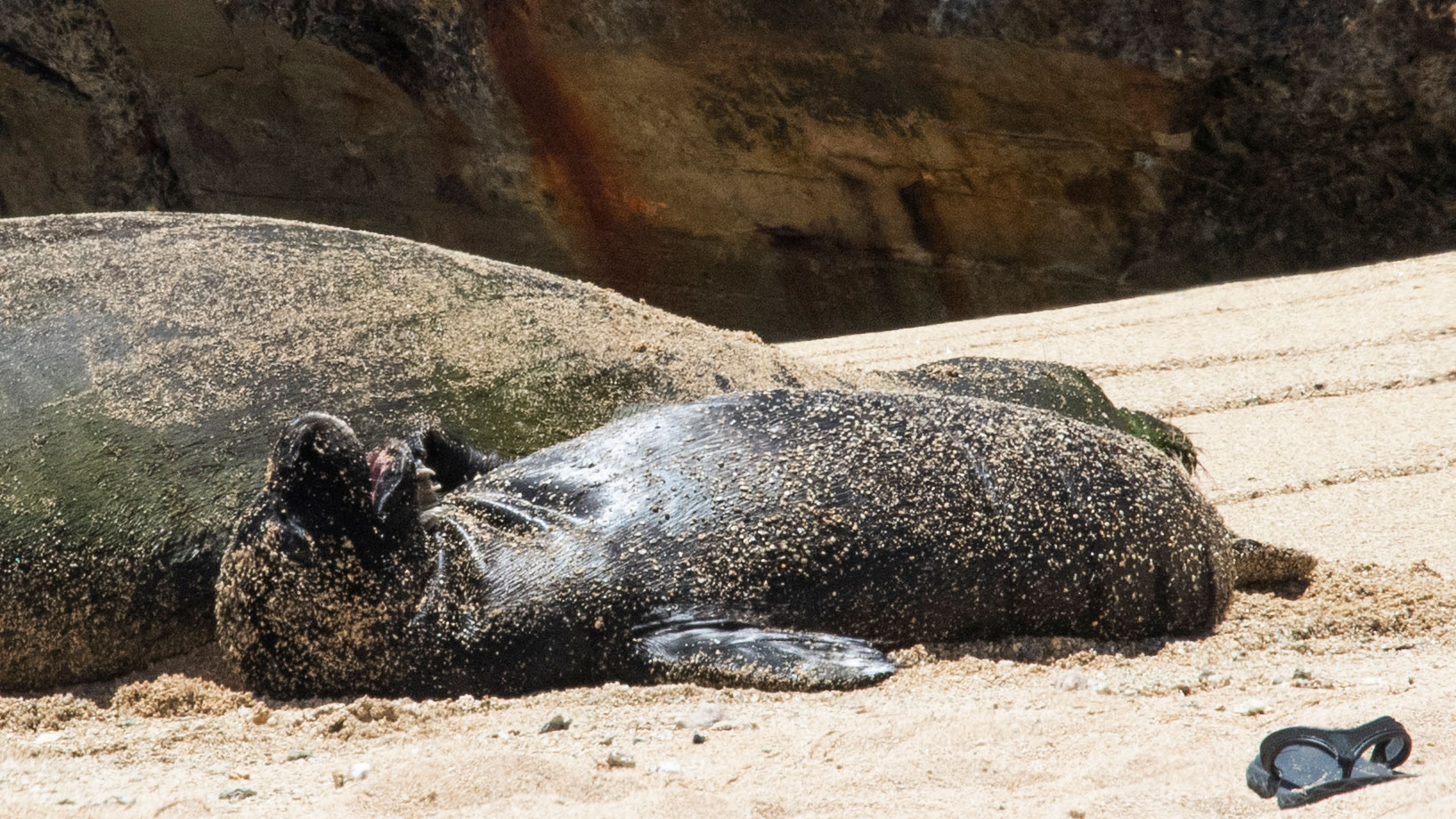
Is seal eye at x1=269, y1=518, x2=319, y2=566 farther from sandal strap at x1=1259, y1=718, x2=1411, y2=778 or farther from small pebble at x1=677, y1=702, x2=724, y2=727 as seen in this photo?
sandal strap at x1=1259, y1=718, x2=1411, y2=778

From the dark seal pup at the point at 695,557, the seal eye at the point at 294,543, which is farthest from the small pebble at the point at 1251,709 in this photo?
the seal eye at the point at 294,543

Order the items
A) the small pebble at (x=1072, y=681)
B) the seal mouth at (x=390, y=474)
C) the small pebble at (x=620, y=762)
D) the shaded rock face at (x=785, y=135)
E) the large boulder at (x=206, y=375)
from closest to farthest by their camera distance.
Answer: the small pebble at (x=620, y=762), the small pebble at (x=1072, y=681), the seal mouth at (x=390, y=474), the large boulder at (x=206, y=375), the shaded rock face at (x=785, y=135)

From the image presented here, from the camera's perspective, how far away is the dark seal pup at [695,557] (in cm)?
245

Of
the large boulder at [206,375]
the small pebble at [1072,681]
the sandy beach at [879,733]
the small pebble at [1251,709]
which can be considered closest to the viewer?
the sandy beach at [879,733]

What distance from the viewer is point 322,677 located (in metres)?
2.52

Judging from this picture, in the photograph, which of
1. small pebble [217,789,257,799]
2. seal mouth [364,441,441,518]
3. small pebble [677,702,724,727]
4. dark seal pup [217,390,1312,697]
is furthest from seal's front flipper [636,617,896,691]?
small pebble [217,789,257,799]

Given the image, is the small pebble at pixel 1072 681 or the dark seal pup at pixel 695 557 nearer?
the small pebble at pixel 1072 681

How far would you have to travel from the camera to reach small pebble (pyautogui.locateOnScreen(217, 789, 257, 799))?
1.93m

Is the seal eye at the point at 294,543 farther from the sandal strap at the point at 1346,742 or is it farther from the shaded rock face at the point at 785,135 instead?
the shaded rock face at the point at 785,135

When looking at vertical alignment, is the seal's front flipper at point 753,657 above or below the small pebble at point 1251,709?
above

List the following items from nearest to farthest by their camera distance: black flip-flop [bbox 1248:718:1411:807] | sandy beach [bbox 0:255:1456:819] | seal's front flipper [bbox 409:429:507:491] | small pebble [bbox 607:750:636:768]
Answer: black flip-flop [bbox 1248:718:1411:807] < sandy beach [bbox 0:255:1456:819] < small pebble [bbox 607:750:636:768] < seal's front flipper [bbox 409:429:507:491]

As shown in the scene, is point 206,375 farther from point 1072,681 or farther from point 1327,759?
point 1327,759

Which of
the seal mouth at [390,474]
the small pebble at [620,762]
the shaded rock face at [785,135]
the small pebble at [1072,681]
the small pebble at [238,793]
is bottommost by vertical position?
the small pebble at [1072,681]

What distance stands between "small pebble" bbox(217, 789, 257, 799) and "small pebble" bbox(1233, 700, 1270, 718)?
4.54 ft
